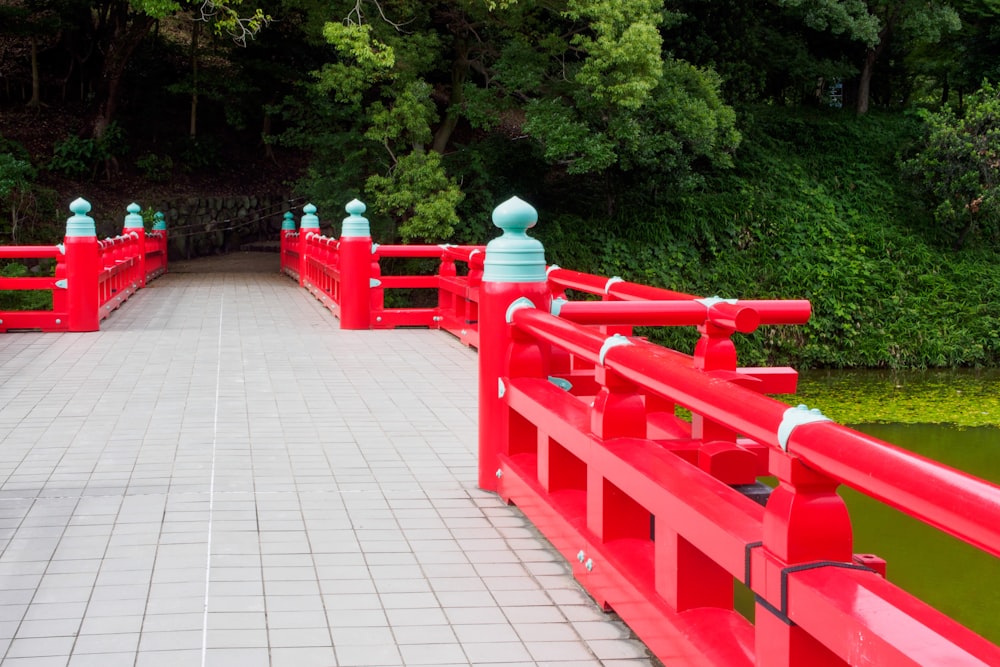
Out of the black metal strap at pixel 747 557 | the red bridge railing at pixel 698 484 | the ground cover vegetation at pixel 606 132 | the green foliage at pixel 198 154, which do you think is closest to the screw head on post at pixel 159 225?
the ground cover vegetation at pixel 606 132

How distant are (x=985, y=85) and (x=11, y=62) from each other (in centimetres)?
2259

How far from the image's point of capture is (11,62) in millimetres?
27531

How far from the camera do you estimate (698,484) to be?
3.23m

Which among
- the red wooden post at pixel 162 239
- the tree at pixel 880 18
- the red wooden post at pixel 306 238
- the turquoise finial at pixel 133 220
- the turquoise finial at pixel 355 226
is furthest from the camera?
the tree at pixel 880 18

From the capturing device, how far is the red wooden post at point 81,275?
472 inches

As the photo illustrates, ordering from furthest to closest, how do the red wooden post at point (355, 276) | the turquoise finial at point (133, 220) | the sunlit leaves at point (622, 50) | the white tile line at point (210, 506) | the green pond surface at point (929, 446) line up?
the turquoise finial at point (133, 220) → the sunlit leaves at point (622, 50) → the red wooden post at point (355, 276) → the green pond surface at point (929, 446) → the white tile line at point (210, 506)

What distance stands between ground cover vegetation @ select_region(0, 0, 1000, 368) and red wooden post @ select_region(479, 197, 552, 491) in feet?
44.5

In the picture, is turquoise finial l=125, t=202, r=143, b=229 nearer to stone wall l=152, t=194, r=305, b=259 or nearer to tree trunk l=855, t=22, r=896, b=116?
stone wall l=152, t=194, r=305, b=259

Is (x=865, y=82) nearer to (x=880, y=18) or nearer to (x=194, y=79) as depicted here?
(x=880, y=18)

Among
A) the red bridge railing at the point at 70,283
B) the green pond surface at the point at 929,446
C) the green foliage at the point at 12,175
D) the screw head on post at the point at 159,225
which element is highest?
the green foliage at the point at 12,175

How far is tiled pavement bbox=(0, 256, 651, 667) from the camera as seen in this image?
358 cm

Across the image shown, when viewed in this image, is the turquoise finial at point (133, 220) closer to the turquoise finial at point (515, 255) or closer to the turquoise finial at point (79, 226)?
the turquoise finial at point (79, 226)

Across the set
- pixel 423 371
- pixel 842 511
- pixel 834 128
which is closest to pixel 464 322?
pixel 423 371

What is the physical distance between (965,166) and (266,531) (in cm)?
2352
